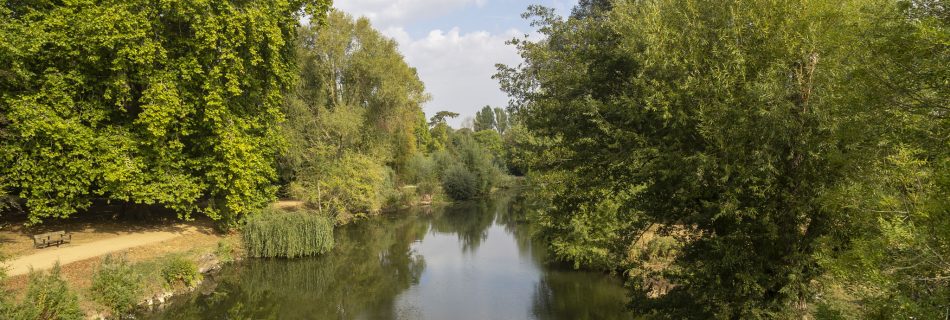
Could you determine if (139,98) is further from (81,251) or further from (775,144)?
(775,144)

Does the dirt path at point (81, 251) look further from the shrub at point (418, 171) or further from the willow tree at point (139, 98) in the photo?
the shrub at point (418, 171)

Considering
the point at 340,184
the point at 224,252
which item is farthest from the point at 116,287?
the point at 340,184

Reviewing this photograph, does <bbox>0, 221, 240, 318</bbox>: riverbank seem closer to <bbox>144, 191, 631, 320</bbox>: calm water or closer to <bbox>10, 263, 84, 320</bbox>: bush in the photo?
<bbox>10, 263, 84, 320</bbox>: bush

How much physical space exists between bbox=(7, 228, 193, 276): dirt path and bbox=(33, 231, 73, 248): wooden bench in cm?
23

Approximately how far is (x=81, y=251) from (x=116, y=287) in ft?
12.7

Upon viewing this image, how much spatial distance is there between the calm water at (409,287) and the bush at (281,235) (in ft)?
1.51

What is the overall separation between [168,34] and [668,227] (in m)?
18.5

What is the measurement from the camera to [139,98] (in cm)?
1830

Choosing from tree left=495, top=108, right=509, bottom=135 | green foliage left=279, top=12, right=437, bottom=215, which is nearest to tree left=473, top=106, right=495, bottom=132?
tree left=495, top=108, right=509, bottom=135

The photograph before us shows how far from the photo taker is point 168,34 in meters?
18.3

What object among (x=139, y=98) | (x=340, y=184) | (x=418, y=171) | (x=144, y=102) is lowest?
(x=340, y=184)

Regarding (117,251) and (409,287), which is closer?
(117,251)

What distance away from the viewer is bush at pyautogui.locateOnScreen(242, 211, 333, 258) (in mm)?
20359

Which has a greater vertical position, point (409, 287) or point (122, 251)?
point (122, 251)
